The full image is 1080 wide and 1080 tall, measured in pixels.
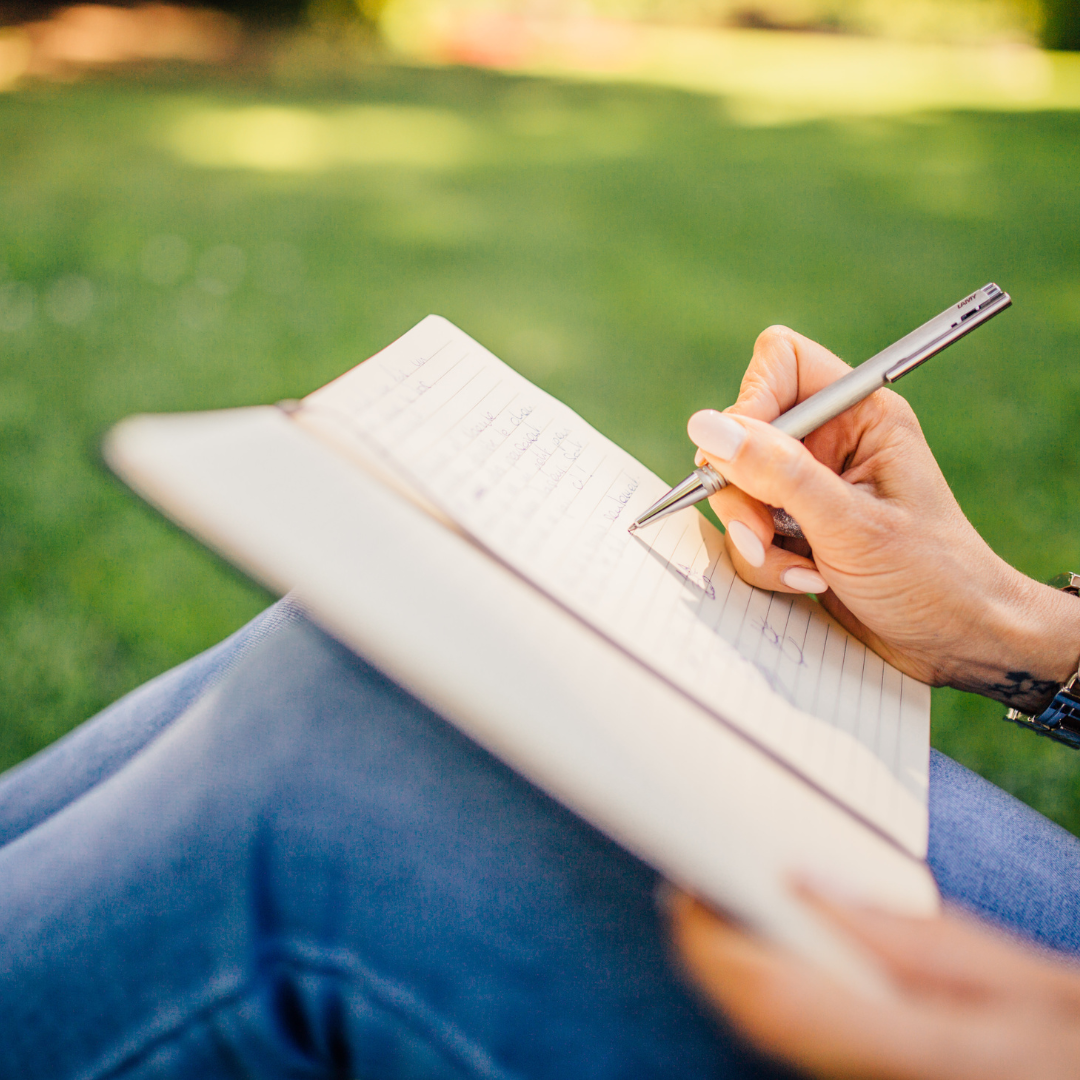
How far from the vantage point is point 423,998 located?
47 cm

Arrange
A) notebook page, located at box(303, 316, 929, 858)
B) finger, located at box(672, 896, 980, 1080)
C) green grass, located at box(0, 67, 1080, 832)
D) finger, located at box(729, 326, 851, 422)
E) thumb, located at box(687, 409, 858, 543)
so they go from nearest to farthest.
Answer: finger, located at box(672, 896, 980, 1080), notebook page, located at box(303, 316, 929, 858), thumb, located at box(687, 409, 858, 543), finger, located at box(729, 326, 851, 422), green grass, located at box(0, 67, 1080, 832)

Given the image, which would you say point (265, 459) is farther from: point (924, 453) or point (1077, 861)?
point (1077, 861)

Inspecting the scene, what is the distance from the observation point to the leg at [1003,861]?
564 millimetres

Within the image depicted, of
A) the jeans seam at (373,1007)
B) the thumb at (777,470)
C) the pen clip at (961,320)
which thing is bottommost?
the jeans seam at (373,1007)

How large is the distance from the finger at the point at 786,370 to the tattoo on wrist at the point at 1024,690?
32 cm

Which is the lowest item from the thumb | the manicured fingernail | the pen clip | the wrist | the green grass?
the green grass

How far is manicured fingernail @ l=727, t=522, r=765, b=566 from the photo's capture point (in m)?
0.70

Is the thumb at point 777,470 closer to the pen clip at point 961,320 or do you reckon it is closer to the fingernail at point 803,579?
the fingernail at point 803,579

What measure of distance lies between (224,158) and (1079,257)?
366 centimetres

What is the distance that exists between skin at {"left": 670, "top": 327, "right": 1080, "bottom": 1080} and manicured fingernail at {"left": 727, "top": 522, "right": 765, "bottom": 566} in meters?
0.01

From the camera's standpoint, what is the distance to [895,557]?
2.23 feet

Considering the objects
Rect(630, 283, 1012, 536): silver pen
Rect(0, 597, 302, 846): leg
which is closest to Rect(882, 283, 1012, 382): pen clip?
Rect(630, 283, 1012, 536): silver pen

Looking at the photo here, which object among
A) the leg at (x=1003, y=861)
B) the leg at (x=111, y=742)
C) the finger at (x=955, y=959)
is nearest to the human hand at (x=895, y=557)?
the leg at (x=1003, y=861)

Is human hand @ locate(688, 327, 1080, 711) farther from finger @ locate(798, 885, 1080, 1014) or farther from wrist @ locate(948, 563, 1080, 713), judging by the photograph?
finger @ locate(798, 885, 1080, 1014)
